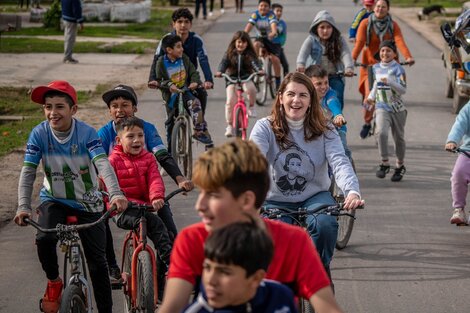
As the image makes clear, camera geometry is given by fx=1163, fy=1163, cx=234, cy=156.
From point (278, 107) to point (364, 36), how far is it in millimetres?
8853

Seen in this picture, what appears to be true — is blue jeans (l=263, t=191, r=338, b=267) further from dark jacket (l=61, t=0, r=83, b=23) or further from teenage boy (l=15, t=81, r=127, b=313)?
dark jacket (l=61, t=0, r=83, b=23)

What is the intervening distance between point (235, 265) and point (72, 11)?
21146mm

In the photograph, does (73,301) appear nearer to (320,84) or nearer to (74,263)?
(74,263)

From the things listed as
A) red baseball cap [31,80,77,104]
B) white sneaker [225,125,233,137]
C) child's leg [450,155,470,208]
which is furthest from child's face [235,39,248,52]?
red baseball cap [31,80,77,104]

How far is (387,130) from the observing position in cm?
1342

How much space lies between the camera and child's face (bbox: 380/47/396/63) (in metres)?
13.6

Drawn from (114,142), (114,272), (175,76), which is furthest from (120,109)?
(175,76)

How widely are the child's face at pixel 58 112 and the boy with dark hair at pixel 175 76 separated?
17.8 ft

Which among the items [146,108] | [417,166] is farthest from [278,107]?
[146,108]

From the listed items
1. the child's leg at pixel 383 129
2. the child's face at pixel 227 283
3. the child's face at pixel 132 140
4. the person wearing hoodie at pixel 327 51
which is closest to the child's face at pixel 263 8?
the person wearing hoodie at pixel 327 51

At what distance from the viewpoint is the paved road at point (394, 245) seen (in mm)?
8898

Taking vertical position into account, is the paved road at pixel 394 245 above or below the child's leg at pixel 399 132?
below

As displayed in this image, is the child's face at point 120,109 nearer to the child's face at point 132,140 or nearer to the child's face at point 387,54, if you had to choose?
the child's face at point 132,140

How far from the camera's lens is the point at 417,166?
47.7 ft
